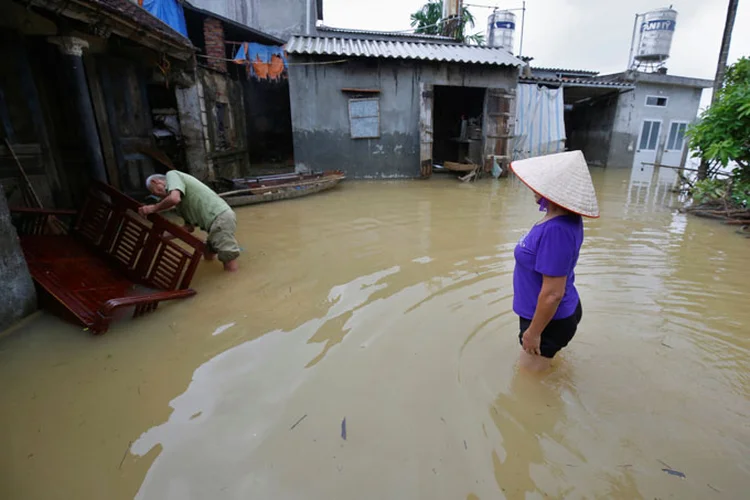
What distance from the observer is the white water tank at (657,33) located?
1579 cm

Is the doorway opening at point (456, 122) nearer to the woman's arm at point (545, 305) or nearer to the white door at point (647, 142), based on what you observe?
the white door at point (647, 142)

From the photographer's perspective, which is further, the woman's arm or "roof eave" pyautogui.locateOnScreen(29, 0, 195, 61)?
"roof eave" pyautogui.locateOnScreen(29, 0, 195, 61)

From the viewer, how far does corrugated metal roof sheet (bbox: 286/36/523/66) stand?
9.86 meters

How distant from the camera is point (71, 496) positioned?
176 centimetres

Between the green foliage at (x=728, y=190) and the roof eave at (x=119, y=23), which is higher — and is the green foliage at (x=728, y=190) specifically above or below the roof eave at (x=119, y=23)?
below

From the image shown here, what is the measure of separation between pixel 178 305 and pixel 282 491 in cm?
232

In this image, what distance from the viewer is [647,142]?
16.0 m

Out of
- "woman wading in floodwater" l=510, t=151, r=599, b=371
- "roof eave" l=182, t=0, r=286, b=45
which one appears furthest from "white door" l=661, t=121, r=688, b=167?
Result: "woman wading in floodwater" l=510, t=151, r=599, b=371

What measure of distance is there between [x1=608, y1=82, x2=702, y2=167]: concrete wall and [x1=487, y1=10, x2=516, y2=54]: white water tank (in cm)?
583

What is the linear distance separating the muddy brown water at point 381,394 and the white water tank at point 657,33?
16.5 meters

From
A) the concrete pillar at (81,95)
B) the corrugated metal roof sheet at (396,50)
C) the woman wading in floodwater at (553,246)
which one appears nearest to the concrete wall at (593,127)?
the corrugated metal roof sheet at (396,50)

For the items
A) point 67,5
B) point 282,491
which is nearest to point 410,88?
point 67,5

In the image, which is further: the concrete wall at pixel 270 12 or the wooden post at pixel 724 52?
the concrete wall at pixel 270 12

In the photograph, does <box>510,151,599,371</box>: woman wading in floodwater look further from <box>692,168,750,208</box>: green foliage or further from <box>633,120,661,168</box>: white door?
<box>633,120,661,168</box>: white door
